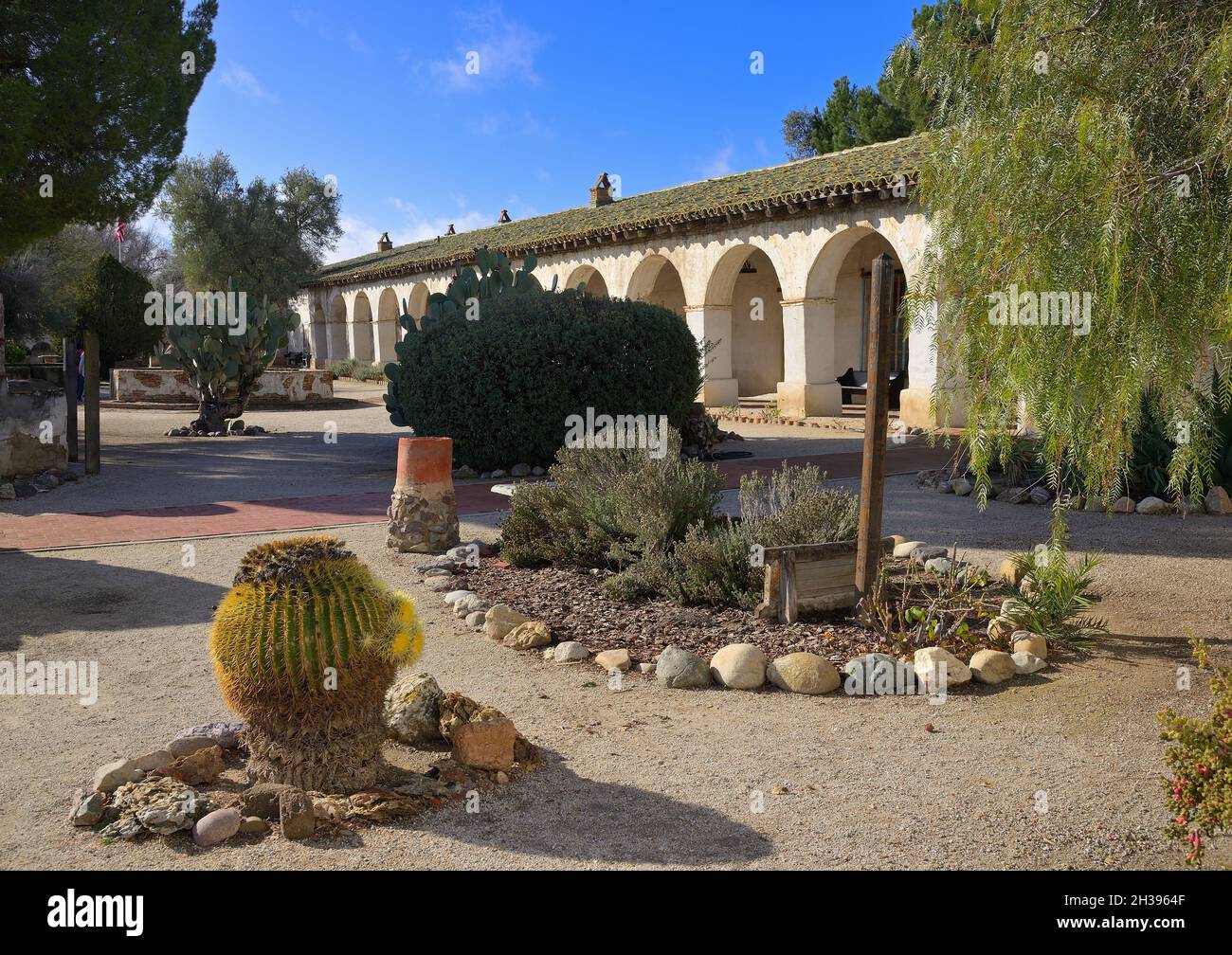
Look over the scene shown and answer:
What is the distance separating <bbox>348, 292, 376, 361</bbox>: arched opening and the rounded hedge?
942 inches

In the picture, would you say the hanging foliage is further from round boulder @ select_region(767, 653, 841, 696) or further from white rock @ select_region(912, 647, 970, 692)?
round boulder @ select_region(767, 653, 841, 696)

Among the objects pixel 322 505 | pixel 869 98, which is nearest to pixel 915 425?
pixel 322 505

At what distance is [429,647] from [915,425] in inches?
473

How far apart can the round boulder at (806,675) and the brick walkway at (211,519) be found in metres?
4.07

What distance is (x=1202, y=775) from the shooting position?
2.65m

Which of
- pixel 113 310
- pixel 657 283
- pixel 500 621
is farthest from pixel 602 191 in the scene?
pixel 500 621

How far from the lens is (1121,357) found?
12.7ft

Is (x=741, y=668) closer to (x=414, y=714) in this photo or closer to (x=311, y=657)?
(x=414, y=714)

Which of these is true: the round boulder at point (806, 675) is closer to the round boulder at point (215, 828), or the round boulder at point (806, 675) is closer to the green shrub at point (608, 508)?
the green shrub at point (608, 508)

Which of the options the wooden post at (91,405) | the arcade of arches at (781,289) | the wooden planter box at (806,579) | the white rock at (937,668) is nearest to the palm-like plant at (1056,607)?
the white rock at (937,668)

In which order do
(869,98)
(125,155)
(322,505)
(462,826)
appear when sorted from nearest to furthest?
(462,826) → (322,505) → (125,155) → (869,98)

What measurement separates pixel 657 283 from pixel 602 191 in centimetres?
385
